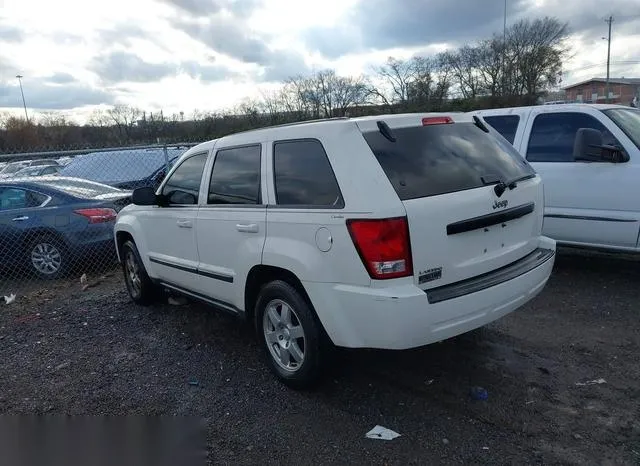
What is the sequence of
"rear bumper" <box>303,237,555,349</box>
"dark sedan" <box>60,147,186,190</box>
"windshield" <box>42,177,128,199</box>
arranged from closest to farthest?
"rear bumper" <box>303,237,555,349</box>
"windshield" <box>42,177,128,199</box>
"dark sedan" <box>60,147,186,190</box>

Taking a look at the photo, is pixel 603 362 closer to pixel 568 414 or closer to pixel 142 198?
pixel 568 414

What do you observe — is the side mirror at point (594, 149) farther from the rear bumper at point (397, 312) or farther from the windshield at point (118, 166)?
the windshield at point (118, 166)

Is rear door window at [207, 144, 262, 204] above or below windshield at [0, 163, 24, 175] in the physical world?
above

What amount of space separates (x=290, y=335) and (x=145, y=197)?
2344 mm

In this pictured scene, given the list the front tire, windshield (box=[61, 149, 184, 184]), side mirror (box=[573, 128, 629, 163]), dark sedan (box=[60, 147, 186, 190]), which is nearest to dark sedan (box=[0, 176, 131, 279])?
dark sedan (box=[60, 147, 186, 190])

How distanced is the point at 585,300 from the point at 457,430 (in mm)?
2845

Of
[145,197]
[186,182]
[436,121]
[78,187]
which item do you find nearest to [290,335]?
[436,121]

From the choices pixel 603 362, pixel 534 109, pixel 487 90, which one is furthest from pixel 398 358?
pixel 487 90

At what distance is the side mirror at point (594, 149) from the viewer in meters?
5.29

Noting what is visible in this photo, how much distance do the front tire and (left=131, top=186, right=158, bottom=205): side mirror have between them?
1.88m

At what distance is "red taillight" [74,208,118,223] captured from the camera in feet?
24.1

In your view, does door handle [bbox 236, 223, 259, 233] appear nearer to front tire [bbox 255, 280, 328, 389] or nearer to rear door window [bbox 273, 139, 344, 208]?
rear door window [bbox 273, 139, 344, 208]

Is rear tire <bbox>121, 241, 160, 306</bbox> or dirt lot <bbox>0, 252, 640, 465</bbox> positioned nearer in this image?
dirt lot <bbox>0, 252, 640, 465</bbox>

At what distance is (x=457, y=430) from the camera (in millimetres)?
3064
